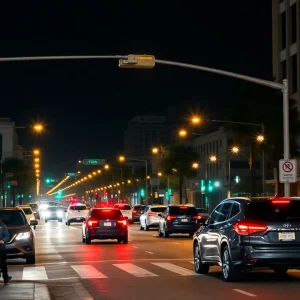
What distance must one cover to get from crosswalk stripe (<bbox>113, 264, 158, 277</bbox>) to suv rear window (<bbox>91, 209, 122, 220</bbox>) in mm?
15706

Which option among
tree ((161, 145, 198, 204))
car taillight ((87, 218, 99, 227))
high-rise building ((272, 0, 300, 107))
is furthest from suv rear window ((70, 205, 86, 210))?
tree ((161, 145, 198, 204))

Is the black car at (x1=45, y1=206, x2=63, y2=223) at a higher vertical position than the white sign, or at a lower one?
lower

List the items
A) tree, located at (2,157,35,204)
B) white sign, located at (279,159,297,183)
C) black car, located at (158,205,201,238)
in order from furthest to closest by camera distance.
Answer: tree, located at (2,157,35,204)
black car, located at (158,205,201,238)
white sign, located at (279,159,297,183)

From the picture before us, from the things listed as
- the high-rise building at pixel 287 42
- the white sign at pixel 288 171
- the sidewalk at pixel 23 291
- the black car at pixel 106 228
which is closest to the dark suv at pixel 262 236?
the sidewalk at pixel 23 291

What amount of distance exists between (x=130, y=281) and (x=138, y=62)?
8.95 m

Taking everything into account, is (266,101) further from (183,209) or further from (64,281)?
(64,281)

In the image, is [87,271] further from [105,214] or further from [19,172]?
[19,172]

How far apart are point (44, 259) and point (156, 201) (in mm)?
112307

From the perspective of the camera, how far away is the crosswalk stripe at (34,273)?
854 inches

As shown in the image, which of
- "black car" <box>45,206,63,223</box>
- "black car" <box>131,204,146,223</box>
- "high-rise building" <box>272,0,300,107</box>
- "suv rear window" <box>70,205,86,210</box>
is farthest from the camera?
"black car" <box>45,206,63,223</box>

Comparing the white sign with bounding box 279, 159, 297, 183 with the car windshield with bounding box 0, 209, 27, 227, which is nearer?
the car windshield with bounding box 0, 209, 27, 227

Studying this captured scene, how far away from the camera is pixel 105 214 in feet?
137

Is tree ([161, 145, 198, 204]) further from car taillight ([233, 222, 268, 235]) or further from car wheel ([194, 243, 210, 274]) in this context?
car taillight ([233, 222, 268, 235])

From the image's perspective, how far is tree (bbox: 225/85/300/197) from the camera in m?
59.8
